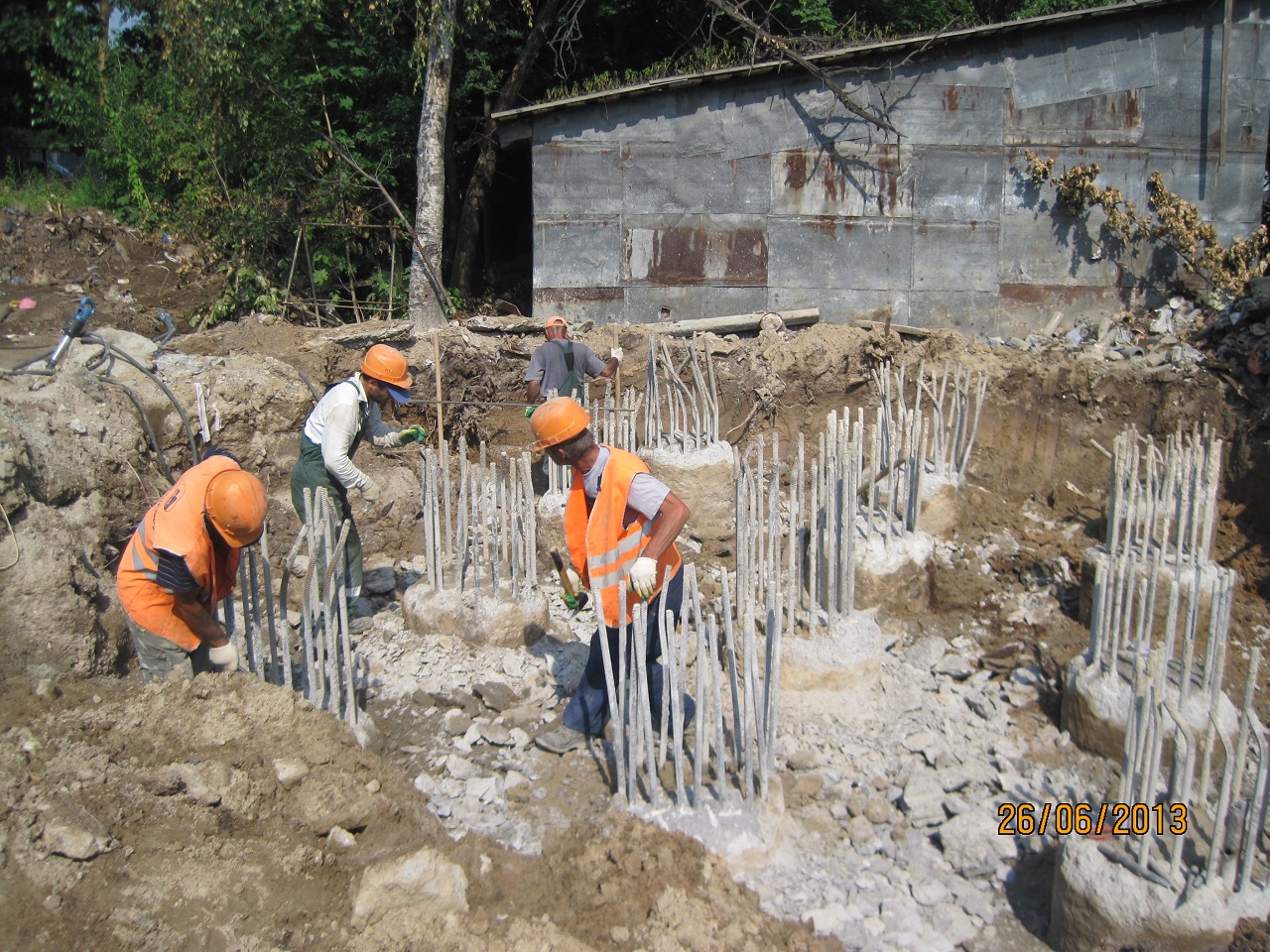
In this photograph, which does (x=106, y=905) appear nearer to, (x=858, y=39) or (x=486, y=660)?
(x=486, y=660)

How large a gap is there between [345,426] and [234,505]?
5.98 ft

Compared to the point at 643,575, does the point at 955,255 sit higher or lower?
higher

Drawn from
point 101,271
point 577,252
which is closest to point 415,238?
point 577,252

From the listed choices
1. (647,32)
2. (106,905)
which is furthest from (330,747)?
(647,32)

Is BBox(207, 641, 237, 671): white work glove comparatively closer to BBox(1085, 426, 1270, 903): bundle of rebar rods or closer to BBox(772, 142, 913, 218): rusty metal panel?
BBox(1085, 426, 1270, 903): bundle of rebar rods

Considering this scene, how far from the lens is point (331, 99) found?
13305mm

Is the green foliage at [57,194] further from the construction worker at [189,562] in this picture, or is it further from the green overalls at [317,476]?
the construction worker at [189,562]

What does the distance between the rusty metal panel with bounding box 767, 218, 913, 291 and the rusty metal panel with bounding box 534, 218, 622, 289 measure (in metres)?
1.89

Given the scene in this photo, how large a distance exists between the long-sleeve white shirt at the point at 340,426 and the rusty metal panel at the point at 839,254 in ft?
22.9

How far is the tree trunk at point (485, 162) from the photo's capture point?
41.8 feet


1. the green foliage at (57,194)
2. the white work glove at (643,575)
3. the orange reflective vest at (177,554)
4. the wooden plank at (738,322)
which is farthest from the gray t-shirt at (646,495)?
the green foliage at (57,194)

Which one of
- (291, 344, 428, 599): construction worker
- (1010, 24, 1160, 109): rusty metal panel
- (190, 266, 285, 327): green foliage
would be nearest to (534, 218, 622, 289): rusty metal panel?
(190, 266, 285, 327): green foliage

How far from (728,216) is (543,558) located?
6.07 m
